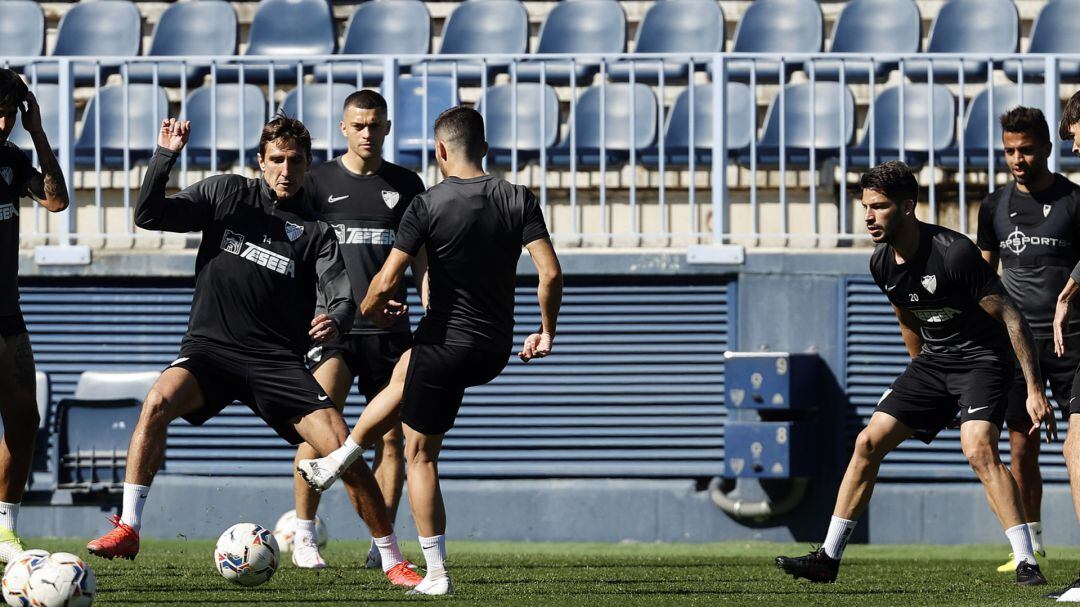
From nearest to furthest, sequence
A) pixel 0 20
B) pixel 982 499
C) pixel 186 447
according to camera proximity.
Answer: pixel 982 499 → pixel 186 447 → pixel 0 20

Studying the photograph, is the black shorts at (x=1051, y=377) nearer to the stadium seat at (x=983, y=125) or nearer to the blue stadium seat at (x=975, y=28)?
the stadium seat at (x=983, y=125)

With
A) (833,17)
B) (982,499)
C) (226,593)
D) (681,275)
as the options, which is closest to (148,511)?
(681,275)

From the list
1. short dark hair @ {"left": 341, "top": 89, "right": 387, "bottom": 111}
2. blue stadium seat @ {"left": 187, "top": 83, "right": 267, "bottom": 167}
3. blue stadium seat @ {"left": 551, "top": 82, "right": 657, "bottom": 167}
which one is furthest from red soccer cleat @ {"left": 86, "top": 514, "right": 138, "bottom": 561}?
blue stadium seat @ {"left": 551, "top": 82, "right": 657, "bottom": 167}

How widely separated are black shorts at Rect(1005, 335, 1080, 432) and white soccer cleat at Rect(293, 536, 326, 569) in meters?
3.39

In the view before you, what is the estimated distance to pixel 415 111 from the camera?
12.0 m

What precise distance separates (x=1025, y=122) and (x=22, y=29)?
28.6ft

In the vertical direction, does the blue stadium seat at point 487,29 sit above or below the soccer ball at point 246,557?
above

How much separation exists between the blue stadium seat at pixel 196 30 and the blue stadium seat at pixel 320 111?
3.59 ft

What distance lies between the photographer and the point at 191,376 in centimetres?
686

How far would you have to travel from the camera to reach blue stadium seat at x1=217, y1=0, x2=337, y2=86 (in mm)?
13422

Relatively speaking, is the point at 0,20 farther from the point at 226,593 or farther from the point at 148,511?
the point at 226,593

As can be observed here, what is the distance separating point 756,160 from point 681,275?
110 centimetres

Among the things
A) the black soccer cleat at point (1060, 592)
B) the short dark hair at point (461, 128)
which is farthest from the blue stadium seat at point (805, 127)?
the black soccer cleat at point (1060, 592)

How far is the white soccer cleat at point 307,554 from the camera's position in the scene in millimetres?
8094
